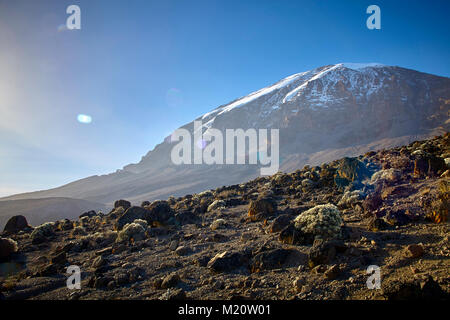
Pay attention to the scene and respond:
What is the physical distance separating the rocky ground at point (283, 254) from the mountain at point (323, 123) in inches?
2302

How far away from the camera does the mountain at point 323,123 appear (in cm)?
7344

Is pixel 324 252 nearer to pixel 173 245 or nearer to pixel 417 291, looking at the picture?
pixel 417 291

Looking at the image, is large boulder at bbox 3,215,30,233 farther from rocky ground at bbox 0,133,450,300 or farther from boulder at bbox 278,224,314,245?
boulder at bbox 278,224,314,245

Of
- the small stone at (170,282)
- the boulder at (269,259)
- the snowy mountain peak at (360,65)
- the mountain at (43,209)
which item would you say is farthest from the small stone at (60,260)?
the snowy mountain peak at (360,65)

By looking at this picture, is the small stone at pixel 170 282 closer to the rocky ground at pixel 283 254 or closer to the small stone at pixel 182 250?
the rocky ground at pixel 283 254

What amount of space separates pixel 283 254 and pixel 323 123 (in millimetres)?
100793

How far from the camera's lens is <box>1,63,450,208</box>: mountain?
73438 mm

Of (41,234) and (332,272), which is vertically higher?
(332,272)

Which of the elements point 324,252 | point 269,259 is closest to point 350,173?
point 324,252

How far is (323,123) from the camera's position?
96.3 metres

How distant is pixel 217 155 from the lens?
9756 cm

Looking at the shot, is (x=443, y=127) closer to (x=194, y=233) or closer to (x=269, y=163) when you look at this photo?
(x=269, y=163)

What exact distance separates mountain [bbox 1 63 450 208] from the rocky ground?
58463mm
